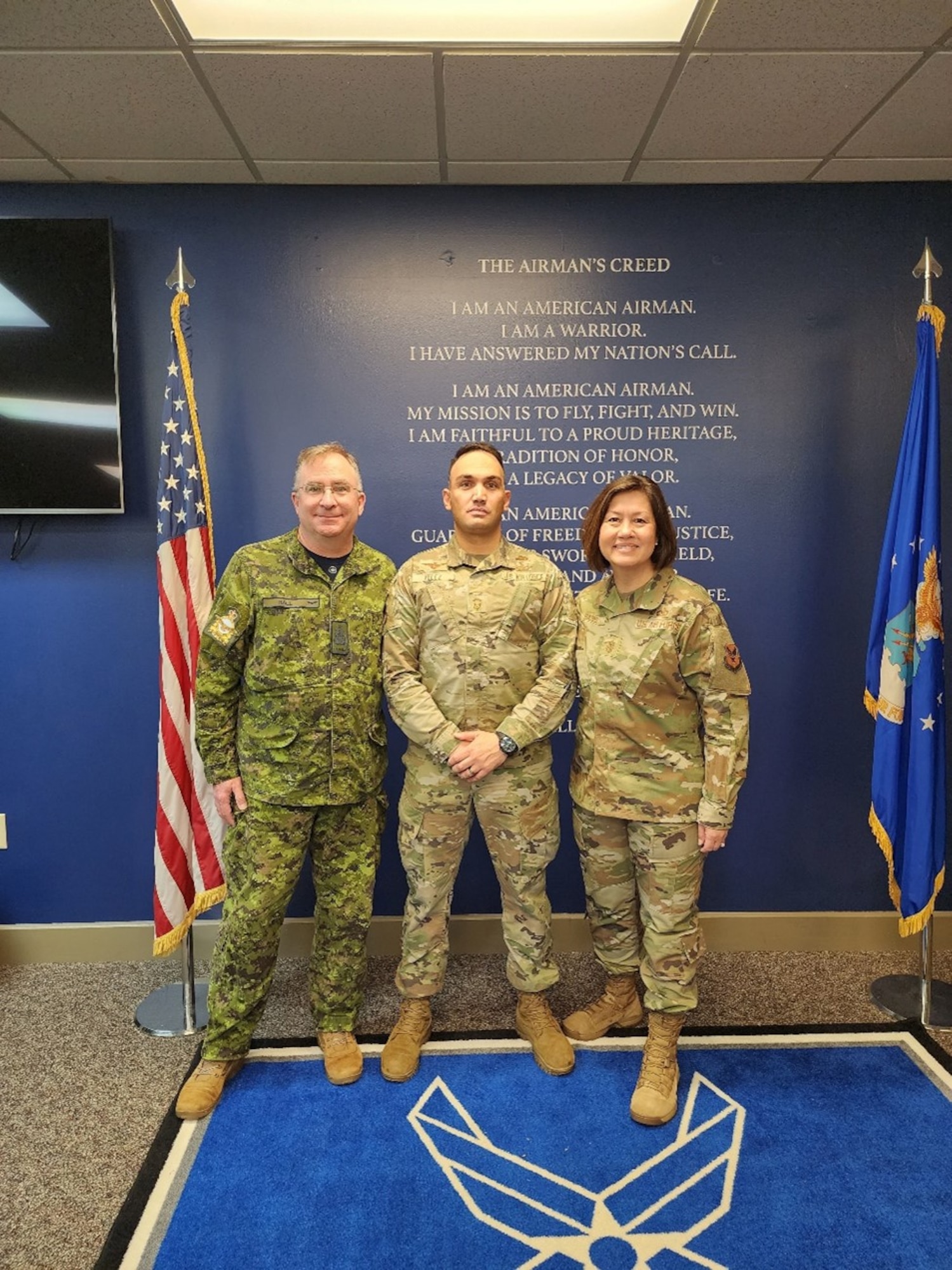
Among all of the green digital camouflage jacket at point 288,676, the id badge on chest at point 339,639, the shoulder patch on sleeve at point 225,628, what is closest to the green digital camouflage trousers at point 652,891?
the green digital camouflage jacket at point 288,676

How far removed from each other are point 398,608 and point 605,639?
1.87 ft

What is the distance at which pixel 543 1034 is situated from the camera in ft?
7.16

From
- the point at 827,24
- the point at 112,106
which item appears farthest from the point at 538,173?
the point at 112,106

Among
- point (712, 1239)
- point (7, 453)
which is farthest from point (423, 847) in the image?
point (7, 453)

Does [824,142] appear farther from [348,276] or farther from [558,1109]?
[558,1109]

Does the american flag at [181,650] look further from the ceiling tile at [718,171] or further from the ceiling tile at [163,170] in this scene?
the ceiling tile at [718,171]

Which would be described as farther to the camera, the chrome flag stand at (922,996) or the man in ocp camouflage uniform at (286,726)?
the chrome flag stand at (922,996)

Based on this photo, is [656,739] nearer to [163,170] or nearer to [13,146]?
[163,170]

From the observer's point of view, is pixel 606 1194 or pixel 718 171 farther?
pixel 718 171

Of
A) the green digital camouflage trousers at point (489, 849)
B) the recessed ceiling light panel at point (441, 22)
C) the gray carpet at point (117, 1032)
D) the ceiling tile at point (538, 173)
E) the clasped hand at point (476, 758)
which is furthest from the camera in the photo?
the ceiling tile at point (538, 173)

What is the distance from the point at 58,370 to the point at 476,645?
5.69 ft

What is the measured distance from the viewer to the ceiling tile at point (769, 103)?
6.62ft

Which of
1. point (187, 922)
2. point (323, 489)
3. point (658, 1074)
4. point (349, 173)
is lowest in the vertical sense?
point (658, 1074)

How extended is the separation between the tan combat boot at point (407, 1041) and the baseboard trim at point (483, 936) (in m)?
0.52
